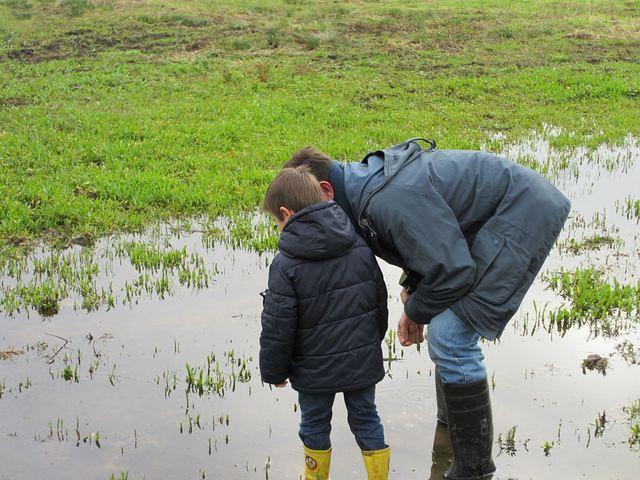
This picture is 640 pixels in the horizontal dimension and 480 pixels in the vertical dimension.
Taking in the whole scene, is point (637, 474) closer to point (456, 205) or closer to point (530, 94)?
point (456, 205)

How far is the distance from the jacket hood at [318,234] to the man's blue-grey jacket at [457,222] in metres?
0.14

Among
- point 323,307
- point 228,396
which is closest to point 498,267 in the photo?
point 323,307

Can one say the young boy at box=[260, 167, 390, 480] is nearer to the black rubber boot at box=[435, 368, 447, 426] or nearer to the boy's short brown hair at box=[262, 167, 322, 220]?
the boy's short brown hair at box=[262, 167, 322, 220]

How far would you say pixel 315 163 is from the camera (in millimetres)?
3848

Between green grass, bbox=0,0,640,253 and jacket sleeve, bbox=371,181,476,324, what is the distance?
17.5ft

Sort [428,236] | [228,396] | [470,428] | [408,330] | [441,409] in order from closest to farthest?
[428,236] → [470,428] → [408,330] → [441,409] → [228,396]

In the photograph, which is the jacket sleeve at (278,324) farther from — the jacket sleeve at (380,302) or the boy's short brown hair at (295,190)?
the jacket sleeve at (380,302)

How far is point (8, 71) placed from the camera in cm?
A: 1758

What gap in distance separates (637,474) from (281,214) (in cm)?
225

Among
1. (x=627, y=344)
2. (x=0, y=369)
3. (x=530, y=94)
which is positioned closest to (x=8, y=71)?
(x=530, y=94)

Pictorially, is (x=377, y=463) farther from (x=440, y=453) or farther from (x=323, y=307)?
(x=323, y=307)

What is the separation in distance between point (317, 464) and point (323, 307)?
867mm

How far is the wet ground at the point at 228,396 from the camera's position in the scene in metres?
4.47

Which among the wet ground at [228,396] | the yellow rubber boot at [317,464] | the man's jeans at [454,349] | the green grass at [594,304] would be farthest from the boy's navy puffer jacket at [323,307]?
the green grass at [594,304]
